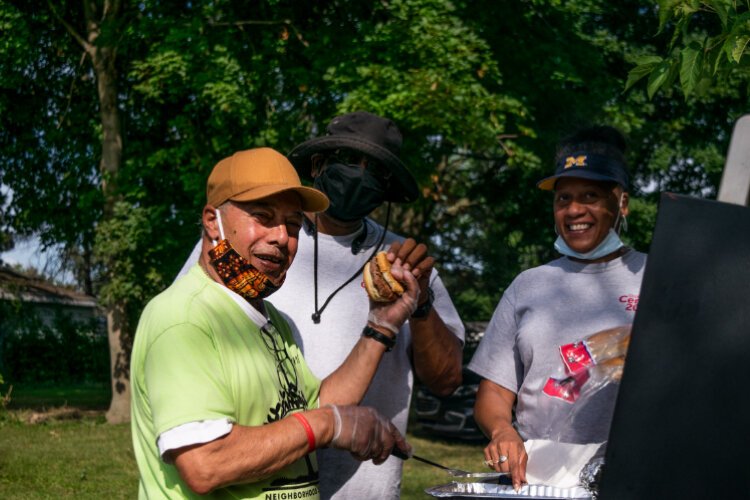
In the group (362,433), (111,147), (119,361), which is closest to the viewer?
(362,433)

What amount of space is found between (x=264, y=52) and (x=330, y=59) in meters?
1.26

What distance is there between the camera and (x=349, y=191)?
322cm

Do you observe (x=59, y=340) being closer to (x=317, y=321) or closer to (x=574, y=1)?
(x=574, y=1)

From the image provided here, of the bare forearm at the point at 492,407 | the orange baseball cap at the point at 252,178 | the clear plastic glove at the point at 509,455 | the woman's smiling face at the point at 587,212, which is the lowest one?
the clear plastic glove at the point at 509,455

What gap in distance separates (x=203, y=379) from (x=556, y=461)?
943 millimetres

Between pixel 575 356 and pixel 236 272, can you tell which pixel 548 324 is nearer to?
pixel 575 356

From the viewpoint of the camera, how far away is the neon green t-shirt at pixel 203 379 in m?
2.12

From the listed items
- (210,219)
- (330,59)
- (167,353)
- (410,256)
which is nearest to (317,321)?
(410,256)

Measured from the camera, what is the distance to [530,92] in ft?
50.3

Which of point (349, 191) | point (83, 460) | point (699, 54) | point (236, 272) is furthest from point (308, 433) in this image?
point (83, 460)

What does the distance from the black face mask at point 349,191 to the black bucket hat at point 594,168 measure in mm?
628

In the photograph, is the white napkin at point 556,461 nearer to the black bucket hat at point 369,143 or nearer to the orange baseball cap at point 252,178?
the orange baseball cap at point 252,178

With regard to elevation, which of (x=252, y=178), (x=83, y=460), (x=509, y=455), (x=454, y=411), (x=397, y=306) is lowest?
(x=83, y=460)

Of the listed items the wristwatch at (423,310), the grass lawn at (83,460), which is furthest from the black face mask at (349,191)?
the grass lawn at (83,460)
